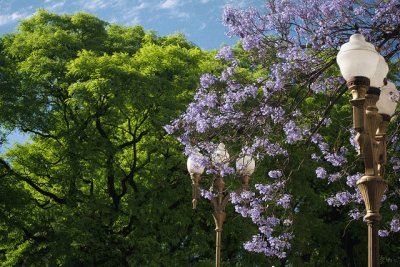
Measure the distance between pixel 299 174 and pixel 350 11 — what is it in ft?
49.1

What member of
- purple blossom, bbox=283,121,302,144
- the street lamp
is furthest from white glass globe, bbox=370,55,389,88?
purple blossom, bbox=283,121,302,144

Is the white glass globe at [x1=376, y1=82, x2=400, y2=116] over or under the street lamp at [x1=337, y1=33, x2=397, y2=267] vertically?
over

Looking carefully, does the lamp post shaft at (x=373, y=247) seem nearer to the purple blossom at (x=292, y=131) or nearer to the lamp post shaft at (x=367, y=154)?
the lamp post shaft at (x=367, y=154)

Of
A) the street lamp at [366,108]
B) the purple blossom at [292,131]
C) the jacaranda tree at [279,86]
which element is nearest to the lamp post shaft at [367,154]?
the street lamp at [366,108]

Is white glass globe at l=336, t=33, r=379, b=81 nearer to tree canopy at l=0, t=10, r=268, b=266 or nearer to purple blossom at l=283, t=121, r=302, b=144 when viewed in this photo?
purple blossom at l=283, t=121, r=302, b=144

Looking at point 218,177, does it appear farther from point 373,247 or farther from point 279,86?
point 373,247

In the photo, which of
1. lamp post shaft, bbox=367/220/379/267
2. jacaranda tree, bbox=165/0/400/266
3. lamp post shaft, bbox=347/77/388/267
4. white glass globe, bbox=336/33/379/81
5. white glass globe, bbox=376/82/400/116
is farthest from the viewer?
jacaranda tree, bbox=165/0/400/266

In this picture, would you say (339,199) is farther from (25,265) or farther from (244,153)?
(25,265)

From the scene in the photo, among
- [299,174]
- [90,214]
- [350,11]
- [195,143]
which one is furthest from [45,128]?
[350,11]

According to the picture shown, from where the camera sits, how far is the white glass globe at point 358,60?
725 cm

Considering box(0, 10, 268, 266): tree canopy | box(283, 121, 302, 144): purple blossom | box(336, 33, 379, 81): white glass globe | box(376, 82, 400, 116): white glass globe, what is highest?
box(0, 10, 268, 266): tree canopy

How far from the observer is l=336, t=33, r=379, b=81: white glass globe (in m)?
7.25

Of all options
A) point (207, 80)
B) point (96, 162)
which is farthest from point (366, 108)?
point (96, 162)

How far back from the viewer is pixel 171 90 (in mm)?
23219
